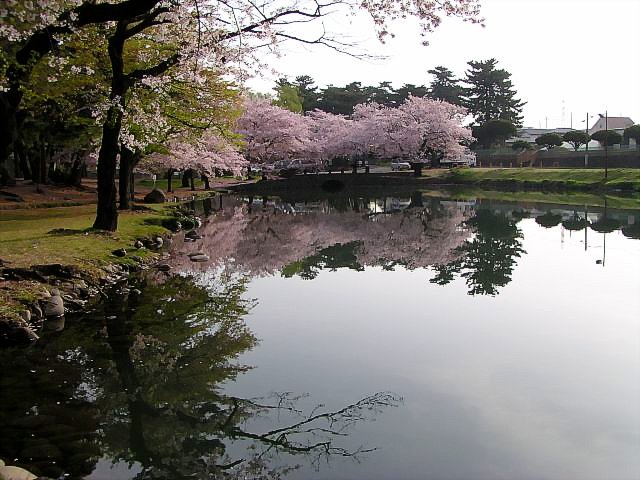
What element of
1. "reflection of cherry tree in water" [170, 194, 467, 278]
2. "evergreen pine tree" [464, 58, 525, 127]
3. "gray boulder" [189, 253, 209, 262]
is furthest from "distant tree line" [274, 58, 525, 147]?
"gray boulder" [189, 253, 209, 262]

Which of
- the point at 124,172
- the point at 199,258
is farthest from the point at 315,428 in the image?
the point at 124,172

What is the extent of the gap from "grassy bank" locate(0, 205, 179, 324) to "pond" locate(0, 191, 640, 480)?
2.97 feet

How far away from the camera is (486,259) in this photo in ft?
64.8

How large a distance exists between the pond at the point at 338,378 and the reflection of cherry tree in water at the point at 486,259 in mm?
166

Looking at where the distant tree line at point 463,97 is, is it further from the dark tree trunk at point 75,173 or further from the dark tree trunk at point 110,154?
the dark tree trunk at point 110,154

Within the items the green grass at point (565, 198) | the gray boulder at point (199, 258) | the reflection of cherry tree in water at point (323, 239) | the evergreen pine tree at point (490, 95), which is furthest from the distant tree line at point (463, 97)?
the gray boulder at point (199, 258)

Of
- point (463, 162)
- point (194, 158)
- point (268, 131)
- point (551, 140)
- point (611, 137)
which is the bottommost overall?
point (194, 158)

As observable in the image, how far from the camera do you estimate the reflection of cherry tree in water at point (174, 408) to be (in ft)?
20.8

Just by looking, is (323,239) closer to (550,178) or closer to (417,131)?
(550,178)

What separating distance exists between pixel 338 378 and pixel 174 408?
90.9 inches

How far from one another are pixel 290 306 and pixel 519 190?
156 feet

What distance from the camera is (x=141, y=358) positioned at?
9.41 metres

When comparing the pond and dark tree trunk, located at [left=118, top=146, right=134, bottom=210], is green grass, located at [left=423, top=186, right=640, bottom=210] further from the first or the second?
dark tree trunk, located at [left=118, top=146, right=134, bottom=210]

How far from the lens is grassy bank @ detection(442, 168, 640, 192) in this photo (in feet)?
162
